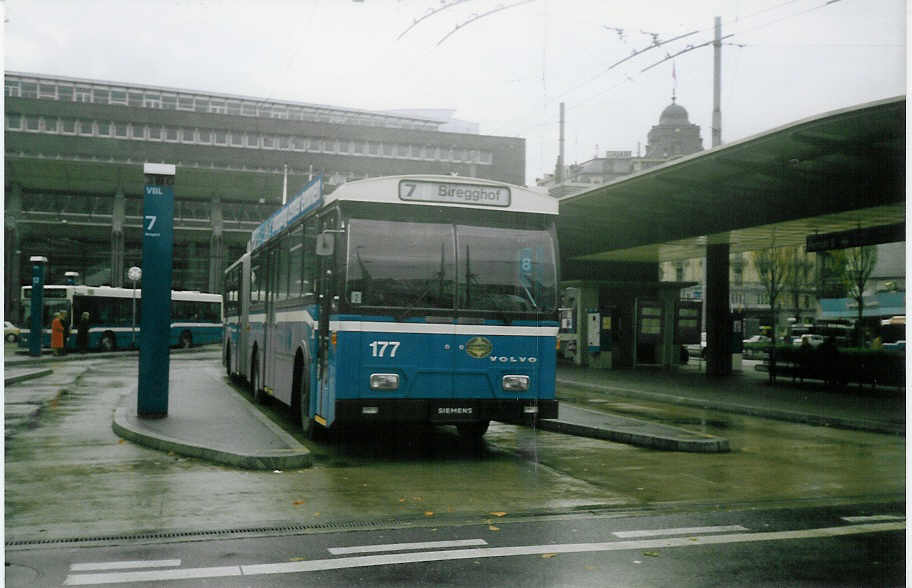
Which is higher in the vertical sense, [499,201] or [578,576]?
[499,201]

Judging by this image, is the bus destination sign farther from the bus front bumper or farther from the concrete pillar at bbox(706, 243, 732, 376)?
the concrete pillar at bbox(706, 243, 732, 376)

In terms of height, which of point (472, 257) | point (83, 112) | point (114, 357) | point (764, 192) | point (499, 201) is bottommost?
point (114, 357)

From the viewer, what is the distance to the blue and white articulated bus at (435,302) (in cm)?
989

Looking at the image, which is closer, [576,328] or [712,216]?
[712,216]

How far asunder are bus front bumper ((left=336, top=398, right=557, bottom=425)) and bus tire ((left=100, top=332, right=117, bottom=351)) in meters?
30.6

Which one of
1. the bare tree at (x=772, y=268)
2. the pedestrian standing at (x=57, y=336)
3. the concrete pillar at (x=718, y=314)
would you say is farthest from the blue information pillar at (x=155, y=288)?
the bare tree at (x=772, y=268)

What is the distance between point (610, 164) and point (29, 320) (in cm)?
9075

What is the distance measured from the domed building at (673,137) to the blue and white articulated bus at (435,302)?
8875cm

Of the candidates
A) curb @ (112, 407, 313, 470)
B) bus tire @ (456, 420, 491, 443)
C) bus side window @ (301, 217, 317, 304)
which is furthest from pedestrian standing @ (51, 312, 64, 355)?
bus tire @ (456, 420, 491, 443)

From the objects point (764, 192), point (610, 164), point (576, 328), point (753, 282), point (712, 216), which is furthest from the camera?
point (610, 164)

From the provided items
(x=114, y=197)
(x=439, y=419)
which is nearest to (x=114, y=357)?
(x=114, y=197)

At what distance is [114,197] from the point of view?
34.1 meters

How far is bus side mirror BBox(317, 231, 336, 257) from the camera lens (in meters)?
9.77

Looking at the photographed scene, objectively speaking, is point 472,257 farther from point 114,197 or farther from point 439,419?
point 114,197
